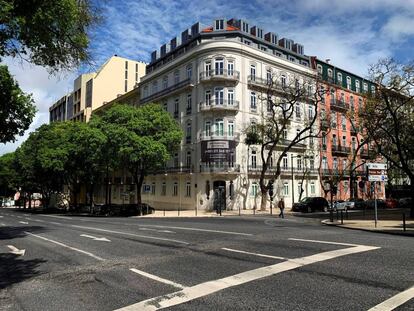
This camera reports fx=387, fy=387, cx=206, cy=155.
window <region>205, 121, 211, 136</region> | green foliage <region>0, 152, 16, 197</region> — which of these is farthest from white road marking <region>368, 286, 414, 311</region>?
green foliage <region>0, 152, 16, 197</region>

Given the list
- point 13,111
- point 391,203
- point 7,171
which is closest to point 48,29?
point 13,111

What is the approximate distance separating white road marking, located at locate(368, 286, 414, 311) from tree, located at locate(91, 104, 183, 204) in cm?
3161

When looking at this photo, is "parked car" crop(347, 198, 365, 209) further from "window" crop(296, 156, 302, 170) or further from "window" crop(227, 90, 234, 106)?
"window" crop(227, 90, 234, 106)

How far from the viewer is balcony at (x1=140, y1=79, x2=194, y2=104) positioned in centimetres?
4675

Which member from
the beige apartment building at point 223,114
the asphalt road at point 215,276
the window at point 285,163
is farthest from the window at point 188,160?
the asphalt road at point 215,276

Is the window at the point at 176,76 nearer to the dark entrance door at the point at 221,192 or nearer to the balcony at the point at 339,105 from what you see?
the dark entrance door at the point at 221,192

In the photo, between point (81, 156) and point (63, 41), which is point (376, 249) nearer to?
point (63, 41)

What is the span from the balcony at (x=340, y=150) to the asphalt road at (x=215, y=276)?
153 ft

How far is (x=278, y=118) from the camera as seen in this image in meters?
46.3

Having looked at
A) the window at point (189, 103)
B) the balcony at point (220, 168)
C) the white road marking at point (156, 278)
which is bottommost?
the white road marking at point (156, 278)

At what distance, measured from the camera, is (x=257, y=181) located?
45.4 meters

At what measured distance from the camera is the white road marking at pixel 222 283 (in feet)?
19.9

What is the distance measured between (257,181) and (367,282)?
38.5 m

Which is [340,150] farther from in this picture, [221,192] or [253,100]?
[221,192]
